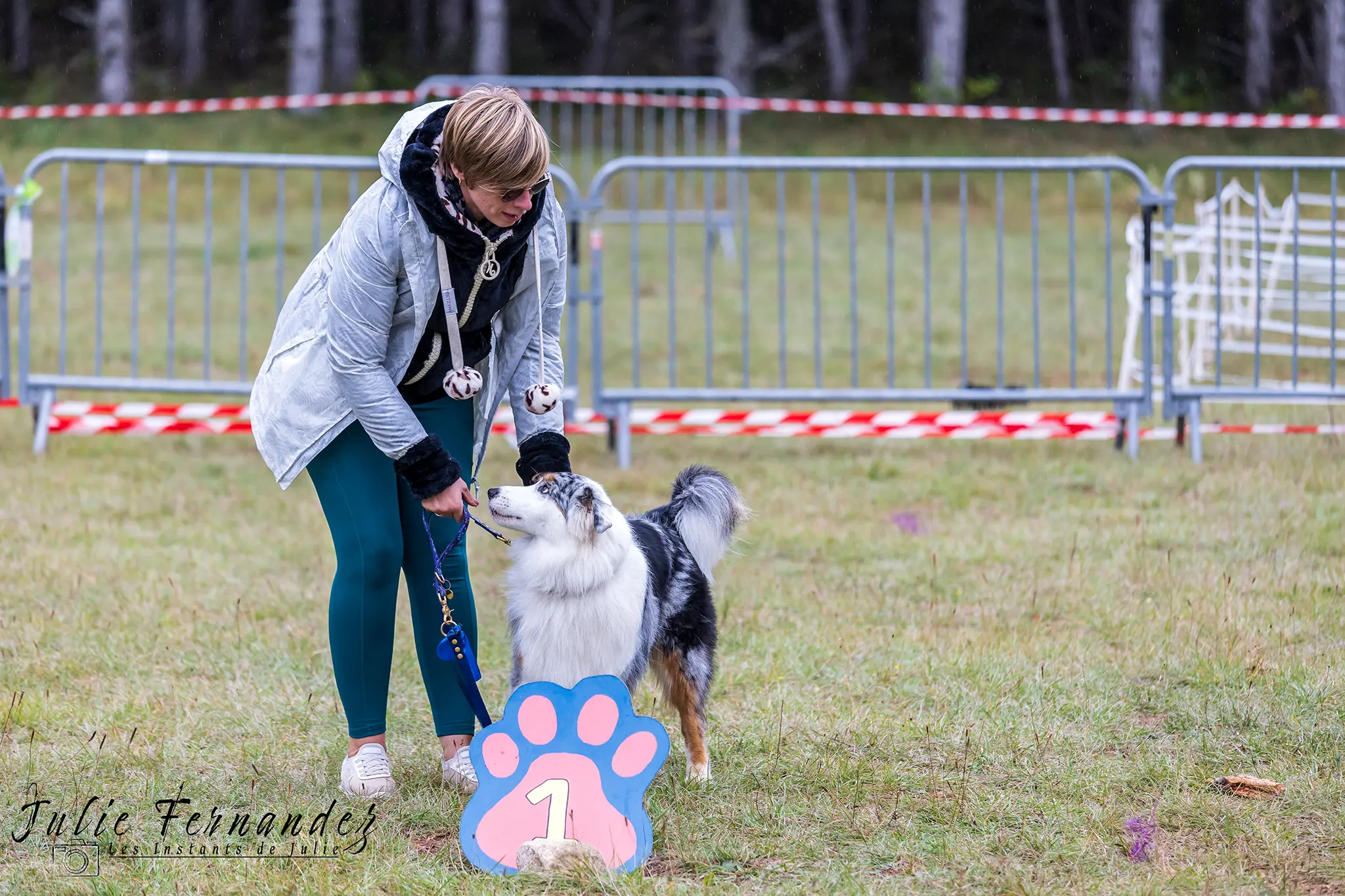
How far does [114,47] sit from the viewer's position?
25109 mm

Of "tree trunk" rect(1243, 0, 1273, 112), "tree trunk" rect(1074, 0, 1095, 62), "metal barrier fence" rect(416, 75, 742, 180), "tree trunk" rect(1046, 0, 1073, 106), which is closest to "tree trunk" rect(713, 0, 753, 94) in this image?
"metal barrier fence" rect(416, 75, 742, 180)

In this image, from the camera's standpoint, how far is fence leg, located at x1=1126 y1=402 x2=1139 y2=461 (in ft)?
25.6

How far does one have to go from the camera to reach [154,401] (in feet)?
30.9

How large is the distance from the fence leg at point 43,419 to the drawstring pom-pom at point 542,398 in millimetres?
5359

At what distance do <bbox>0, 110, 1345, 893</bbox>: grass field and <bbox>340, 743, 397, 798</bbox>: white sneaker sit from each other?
0.26 feet

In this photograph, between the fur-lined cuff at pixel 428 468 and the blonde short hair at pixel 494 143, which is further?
the fur-lined cuff at pixel 428 468

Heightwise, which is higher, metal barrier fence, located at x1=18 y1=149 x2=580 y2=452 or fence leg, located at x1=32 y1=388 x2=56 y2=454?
metal barrier fence, located at x1=18 y1=149 x2=580 y2=452

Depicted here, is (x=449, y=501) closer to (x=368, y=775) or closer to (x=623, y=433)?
(x=368, y=775)

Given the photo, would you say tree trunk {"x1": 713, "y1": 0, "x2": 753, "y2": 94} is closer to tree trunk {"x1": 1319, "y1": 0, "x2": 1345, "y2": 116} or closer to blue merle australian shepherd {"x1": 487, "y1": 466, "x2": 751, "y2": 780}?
tree trunk {"x1": 1319, "y1": 0, "x2": 1345, "y2": 116}

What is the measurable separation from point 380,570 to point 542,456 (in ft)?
1.57

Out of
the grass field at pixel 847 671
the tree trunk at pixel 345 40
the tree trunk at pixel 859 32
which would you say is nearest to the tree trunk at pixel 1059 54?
the tree trunk at pixel 859 32

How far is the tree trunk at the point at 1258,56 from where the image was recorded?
2806 cm

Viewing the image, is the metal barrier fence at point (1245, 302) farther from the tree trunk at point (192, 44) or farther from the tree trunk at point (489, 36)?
the tree trunk at point (192, 44)

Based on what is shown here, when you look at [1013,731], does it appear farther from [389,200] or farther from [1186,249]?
[1186,249]
